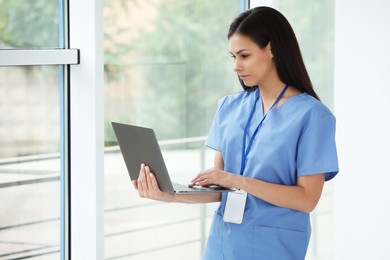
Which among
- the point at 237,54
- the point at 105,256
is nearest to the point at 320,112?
the point at 237,54

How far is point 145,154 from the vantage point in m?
1.93

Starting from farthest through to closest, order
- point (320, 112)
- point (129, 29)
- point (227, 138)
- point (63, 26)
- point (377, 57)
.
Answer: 1. point (377, 57)
2. point (129, 29)
3. point (63, 26)
4. point (227, 138)
5. point (320, 112)

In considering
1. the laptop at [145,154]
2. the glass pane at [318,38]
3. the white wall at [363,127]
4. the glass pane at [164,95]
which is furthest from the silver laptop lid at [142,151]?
the glass pane at [318,38]

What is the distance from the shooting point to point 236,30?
2002 mm

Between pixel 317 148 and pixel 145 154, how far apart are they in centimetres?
45

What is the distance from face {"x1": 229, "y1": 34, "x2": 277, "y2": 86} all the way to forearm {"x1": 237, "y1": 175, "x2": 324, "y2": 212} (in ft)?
0.94

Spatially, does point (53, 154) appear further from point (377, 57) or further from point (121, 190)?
point (377, 57)

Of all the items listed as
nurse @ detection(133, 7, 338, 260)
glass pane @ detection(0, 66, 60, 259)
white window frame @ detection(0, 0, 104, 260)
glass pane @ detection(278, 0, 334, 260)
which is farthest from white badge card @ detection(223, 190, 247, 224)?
glass pane @ detection(278, 0, 334, 260)

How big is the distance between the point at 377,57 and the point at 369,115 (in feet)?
0.82

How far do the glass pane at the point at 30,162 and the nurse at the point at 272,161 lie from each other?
804 mm

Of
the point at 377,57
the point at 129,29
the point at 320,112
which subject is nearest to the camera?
the point at 320,112

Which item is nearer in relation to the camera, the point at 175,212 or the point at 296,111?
the point at 296,111

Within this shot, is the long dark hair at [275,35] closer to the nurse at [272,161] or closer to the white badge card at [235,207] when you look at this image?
the nurse at [272,161]

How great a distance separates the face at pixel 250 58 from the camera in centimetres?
198
